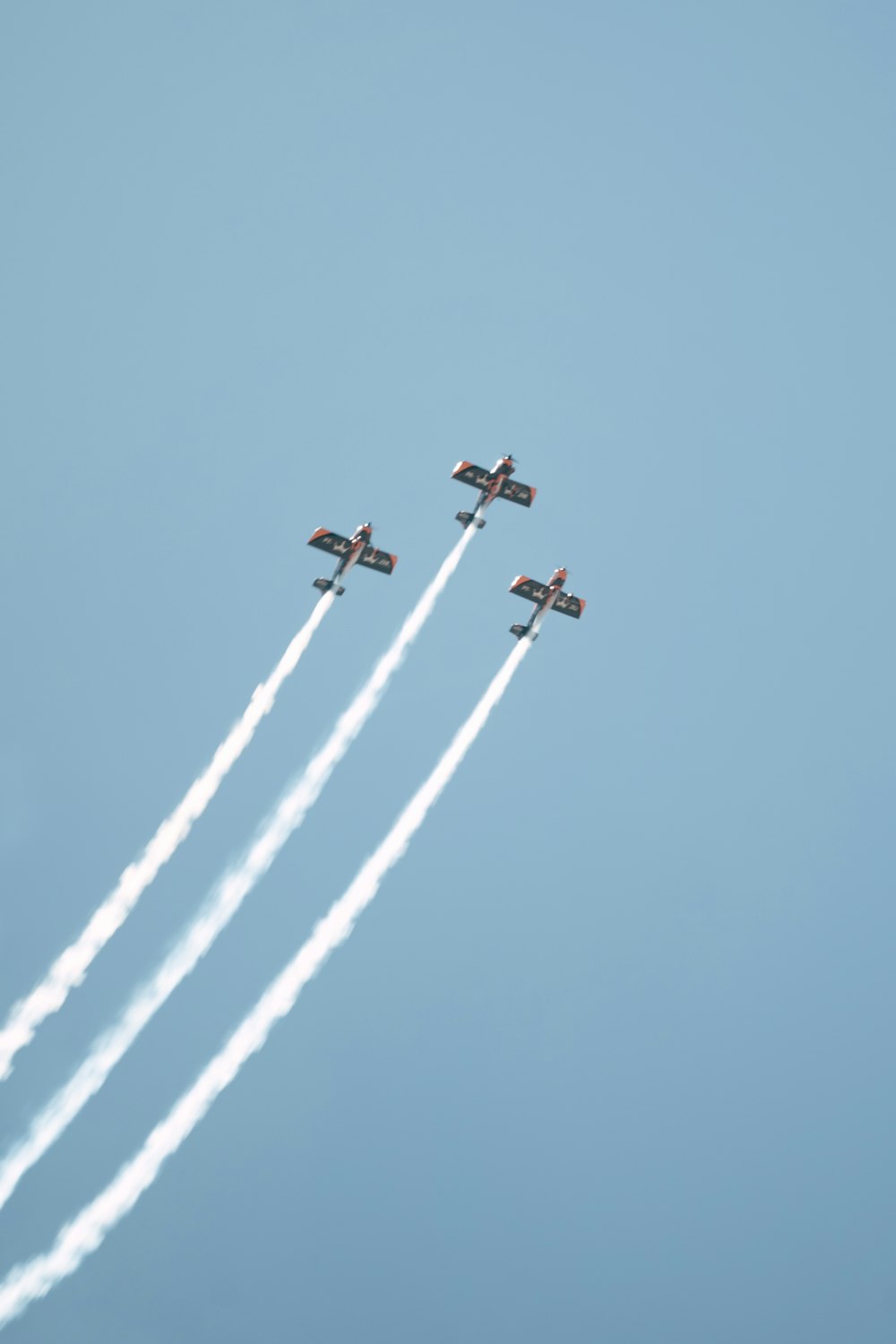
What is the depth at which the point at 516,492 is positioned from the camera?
79.5 metres

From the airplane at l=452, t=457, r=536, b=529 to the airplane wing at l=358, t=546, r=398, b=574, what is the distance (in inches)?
157

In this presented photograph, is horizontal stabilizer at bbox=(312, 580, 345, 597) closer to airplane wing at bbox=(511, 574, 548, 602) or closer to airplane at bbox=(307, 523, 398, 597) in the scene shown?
airplane at bbox=(307, 523, 398, 597)

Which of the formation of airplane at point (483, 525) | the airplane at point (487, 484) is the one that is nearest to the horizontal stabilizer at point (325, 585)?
the formation of airplane at point (483, 525)

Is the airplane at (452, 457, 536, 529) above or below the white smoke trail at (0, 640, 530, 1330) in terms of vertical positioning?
above

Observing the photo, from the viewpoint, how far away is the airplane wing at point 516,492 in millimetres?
79250

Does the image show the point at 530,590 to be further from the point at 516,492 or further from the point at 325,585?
the point at 325,585

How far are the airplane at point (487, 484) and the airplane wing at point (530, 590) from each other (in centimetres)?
334

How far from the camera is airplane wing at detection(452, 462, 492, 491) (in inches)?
3110

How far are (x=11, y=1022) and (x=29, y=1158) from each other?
19.5 feet

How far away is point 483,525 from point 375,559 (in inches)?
211

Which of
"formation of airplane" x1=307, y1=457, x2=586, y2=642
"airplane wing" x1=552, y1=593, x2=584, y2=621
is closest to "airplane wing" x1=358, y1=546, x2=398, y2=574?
"formation of airplane" x1=307, y1=457, x2=586, y2=642

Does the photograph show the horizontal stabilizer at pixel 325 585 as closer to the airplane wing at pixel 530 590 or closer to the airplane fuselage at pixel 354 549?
the airplane fuselage at pixel 354 549

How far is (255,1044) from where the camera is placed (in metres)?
71.2

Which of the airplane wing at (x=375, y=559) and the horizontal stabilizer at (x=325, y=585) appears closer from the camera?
the horizontal stabilizer at (x=325, y=585)
